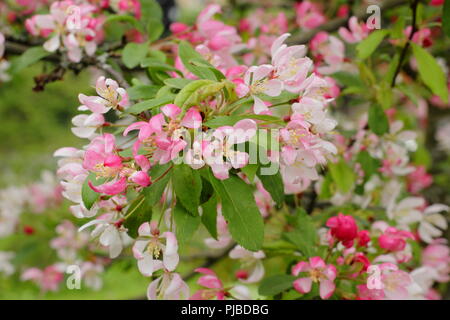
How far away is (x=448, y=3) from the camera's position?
3.62ft

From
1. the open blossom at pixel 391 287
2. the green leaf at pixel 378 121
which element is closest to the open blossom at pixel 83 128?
the open blossom at pixel 391 287

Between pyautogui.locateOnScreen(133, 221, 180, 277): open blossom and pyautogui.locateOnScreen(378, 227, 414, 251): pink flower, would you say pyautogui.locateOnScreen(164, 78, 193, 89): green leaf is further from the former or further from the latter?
pyautogui.locateOnScreen(378, 227, 414, 251): pink flower

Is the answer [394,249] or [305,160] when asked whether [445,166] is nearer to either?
[394,249]

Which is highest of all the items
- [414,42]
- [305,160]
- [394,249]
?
[414,42]

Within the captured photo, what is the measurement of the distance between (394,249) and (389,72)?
1.61 ft

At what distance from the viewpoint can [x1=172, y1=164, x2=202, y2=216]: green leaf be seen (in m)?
0.75

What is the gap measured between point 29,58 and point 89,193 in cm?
65

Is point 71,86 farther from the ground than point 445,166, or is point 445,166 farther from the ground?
point 71,86

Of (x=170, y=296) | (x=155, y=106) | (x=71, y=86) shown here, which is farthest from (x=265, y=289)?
(x=71, y=86)

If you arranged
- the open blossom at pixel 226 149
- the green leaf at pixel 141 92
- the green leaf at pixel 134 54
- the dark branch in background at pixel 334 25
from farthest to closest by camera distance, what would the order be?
the dark branch in background at pixel 334 25, the green leaf at pixel 134 54, the green leaf at pixel 141 92, the open blossom at pixel 226 149

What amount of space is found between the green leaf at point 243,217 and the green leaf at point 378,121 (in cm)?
60

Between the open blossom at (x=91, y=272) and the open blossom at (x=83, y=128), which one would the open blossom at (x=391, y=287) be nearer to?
the open blossom at (x=83, y=128)

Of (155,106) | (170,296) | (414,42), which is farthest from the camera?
(414,42)

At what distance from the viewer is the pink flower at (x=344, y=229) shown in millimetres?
968
